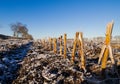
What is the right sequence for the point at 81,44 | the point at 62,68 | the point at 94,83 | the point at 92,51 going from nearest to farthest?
the point at 94,83 < the point at 62,68 < the point at 81,44 < the point at 92,51

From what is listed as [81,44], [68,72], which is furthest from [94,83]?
[81,44]

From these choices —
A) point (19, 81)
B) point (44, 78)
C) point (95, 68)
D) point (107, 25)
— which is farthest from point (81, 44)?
point (19, 81)

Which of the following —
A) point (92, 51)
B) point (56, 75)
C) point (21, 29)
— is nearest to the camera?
point (56, 75)

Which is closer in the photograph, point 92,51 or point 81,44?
point 81,44

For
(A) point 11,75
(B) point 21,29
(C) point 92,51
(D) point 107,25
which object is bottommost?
(A) point 11,75

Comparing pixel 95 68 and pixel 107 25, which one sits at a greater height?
pixel 107 25

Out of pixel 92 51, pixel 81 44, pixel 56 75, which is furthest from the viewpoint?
A: pixel 92 51

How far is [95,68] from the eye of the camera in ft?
37.7

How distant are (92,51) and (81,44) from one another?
710cm

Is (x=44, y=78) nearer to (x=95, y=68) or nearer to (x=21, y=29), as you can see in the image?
(x=95, y=68)

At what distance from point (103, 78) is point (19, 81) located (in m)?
4.23

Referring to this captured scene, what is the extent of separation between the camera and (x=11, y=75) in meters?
11.4

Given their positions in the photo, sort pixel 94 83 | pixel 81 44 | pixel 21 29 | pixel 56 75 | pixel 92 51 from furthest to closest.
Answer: pixel 21 29 → pixel 92 51 → pixel 81 44 → pixel 56 75 → pixel 94 83

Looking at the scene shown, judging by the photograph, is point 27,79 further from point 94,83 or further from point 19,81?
point 94,83
